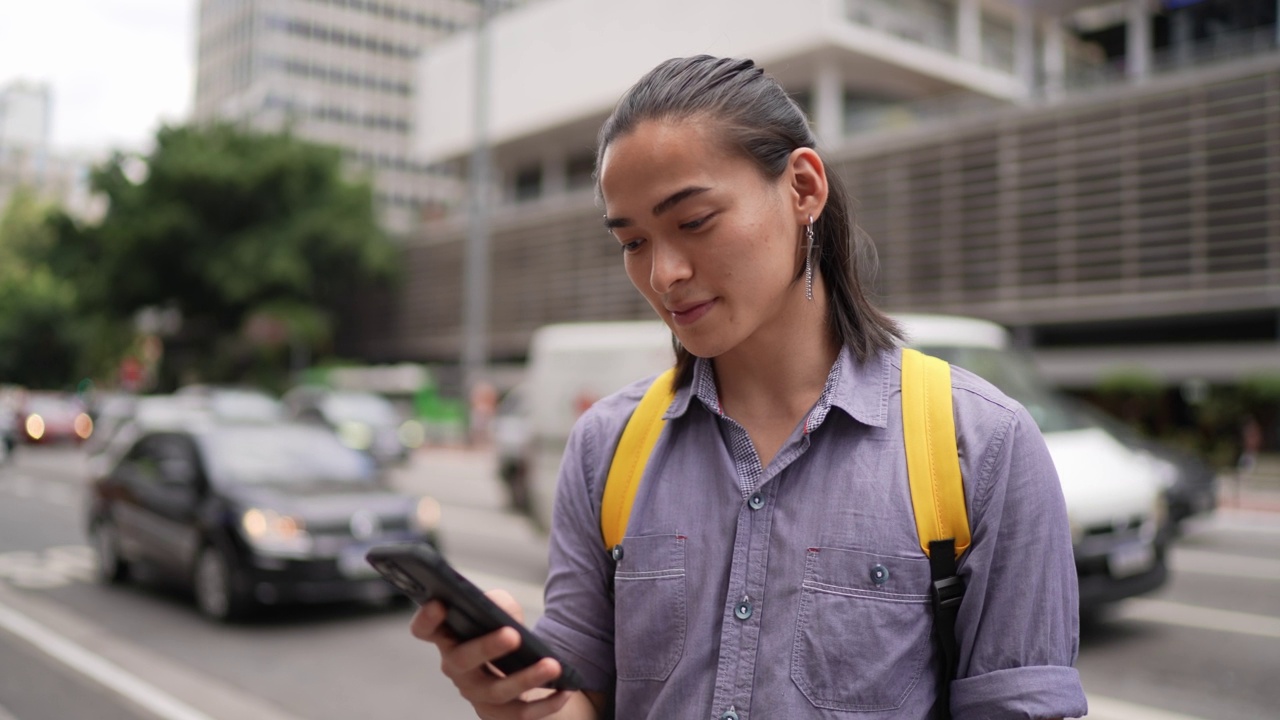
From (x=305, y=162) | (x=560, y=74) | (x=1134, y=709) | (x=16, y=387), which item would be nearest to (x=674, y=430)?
(x=1134, y=709)

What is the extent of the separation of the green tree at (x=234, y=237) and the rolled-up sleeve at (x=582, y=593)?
41.8m

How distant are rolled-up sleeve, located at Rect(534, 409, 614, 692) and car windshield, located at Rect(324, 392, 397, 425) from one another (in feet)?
70.5

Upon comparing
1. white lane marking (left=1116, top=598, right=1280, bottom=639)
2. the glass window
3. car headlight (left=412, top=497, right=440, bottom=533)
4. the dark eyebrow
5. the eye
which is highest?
A: the glass window

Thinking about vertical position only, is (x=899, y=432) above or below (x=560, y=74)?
below

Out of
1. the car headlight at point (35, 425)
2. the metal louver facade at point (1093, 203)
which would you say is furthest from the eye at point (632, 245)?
the car headlight at point (35, 425)

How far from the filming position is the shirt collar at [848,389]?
5.12ft

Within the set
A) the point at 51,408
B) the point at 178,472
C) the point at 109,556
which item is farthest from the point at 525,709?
the point at 51,408

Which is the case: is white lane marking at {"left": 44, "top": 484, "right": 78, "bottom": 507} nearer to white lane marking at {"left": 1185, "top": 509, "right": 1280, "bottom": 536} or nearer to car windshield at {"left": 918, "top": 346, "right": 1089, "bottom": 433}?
car windshield at {"left": 918, "top": 346, "right": 1089, "bottom": 433}

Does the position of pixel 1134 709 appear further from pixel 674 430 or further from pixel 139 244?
pixel 139 244

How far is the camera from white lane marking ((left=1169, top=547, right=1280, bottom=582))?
9.40 meters

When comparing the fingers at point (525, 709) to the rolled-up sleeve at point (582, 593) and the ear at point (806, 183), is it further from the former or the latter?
the ear at point (806, 183)

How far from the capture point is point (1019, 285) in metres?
23.9

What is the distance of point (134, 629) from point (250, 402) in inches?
652

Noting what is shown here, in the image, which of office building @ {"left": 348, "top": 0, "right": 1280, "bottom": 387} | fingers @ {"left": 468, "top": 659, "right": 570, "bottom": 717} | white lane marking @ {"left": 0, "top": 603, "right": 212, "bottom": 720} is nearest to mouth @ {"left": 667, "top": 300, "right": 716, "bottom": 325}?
fingers @ {"left": 468, "top": 659, "right": 570, "bottom": 717}
